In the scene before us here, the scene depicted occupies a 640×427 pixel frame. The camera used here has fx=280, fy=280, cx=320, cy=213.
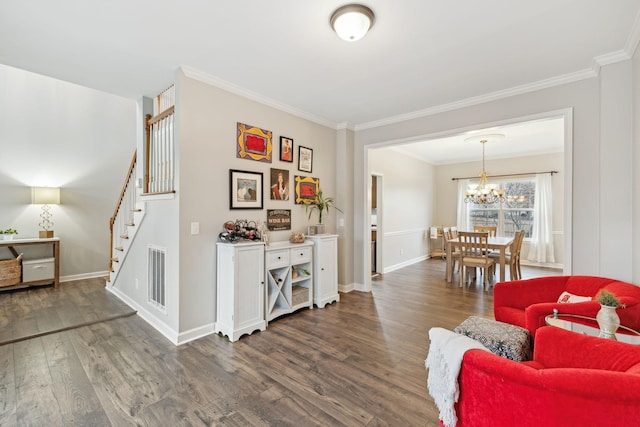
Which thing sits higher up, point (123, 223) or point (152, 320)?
point (123, 223)

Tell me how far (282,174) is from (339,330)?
2.01 m

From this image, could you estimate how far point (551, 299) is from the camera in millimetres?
2461

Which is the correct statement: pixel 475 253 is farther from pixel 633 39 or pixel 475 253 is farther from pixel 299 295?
pixel 633 39

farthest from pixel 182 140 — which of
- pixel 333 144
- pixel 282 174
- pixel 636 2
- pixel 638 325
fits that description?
pixel 638 325

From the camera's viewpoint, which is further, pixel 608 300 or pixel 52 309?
pixel 52 309

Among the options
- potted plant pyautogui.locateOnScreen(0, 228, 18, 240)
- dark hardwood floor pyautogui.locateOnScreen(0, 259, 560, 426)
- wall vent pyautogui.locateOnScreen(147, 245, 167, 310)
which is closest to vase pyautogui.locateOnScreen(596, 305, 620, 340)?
dark hardwood floor pyautogui.locateOnScreen(0, 259, 560, 426)

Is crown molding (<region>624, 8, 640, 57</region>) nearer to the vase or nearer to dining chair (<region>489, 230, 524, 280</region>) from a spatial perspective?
the vase

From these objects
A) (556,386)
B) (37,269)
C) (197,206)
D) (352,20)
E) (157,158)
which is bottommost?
(37,269)

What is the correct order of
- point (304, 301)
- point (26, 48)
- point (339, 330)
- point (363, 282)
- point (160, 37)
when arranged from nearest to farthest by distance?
point (160, 37), point (26, 48), point (339, 330), point (304, 301), point (363, 282)

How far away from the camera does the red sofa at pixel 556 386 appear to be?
0.88 meters

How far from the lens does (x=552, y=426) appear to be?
0.93 metres

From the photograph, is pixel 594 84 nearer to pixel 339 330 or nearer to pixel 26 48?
pixel 339 330

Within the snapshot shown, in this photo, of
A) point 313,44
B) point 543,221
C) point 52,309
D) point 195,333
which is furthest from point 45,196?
point 543,221

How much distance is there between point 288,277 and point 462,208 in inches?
241
